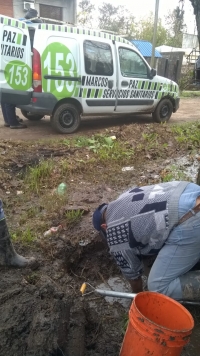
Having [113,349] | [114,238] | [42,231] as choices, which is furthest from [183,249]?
[42,231]

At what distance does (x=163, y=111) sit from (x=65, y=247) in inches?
270

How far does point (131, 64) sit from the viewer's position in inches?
330

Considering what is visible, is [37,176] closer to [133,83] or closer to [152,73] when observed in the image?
[133,83]

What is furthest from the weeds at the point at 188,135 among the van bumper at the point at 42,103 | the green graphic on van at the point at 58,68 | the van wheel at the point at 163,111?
the van bumper at the point at 42,103

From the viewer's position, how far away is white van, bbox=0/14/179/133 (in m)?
7.08

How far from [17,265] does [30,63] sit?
512 cm

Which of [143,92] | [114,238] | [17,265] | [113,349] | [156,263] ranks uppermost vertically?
[143,92]

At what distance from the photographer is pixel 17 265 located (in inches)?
115

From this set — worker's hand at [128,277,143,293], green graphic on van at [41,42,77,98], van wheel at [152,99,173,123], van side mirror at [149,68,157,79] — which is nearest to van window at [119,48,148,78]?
van side mirror at [149,68,157,79]

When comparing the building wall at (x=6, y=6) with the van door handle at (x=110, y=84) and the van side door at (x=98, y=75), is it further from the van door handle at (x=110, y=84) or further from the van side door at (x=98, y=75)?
the van door handle at (x=110, y=84)

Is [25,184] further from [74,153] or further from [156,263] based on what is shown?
[156,263]

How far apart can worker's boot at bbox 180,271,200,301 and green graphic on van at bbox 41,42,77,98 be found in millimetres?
5597

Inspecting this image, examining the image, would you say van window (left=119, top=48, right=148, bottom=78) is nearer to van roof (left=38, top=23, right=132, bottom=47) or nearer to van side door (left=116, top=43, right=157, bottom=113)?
van side door (left=116, top=43, right=157, bottom=113)

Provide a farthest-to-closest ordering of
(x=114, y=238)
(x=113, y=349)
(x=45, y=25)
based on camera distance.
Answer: (x=45, y=25) → (x=114, y=238) → (x=113, y=349)
